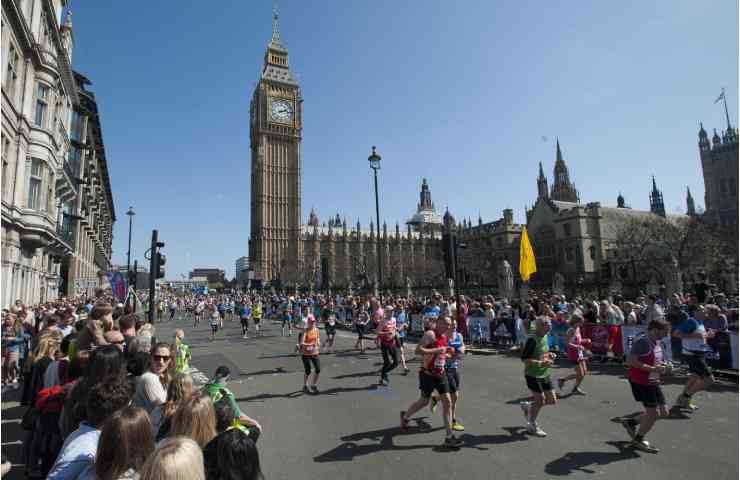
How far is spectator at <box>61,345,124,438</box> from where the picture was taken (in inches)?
139

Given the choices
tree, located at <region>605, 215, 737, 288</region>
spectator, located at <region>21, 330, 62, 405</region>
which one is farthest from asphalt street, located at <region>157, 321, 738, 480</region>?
tree, located at <region>605, 215, 737, 288</region>

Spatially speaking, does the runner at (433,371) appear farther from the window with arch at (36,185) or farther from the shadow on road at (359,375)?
the window with arch at (36,185)

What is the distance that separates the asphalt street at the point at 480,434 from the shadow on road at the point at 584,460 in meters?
0.01

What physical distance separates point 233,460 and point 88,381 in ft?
7.77

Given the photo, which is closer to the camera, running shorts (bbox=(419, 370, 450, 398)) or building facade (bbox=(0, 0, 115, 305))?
running shorts (bbox=(419, 370, 450, 398))

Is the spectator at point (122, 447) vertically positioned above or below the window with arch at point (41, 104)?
below

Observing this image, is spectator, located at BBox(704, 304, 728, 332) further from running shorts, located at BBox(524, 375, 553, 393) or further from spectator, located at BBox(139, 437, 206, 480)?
spectator, located at BBox(139, 437, 206, 480)

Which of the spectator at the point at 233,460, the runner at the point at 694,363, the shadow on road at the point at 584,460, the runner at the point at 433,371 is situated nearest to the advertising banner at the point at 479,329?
the runner at the point at 694,363

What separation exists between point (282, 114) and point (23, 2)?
82.1 meters

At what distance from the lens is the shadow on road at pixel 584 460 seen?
510 centimetres

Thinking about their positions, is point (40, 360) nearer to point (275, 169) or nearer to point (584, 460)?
point (584, 460)

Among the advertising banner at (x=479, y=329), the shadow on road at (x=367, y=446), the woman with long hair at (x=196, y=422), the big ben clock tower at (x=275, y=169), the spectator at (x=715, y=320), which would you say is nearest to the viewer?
the woman with long hair at (x=196, y=422)

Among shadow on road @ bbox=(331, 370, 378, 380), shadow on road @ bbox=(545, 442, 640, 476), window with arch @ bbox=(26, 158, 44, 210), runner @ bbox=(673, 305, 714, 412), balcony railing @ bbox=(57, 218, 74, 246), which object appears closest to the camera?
shadow on road @ bbox=(545, 442, 640, 476)

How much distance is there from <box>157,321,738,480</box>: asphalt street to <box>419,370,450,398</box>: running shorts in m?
0.69
